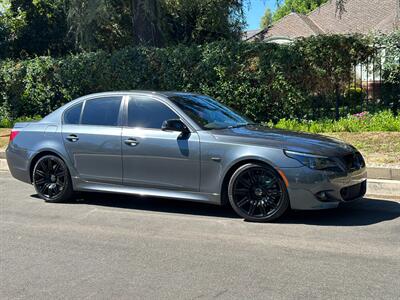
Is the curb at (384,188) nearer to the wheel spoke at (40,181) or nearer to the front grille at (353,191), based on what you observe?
the front grille at (353,191)

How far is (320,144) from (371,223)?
107cm

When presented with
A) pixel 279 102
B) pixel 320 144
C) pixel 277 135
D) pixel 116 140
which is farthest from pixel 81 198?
pixel 279 102

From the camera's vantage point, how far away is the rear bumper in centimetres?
787

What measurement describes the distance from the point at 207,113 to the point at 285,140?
4.14ft

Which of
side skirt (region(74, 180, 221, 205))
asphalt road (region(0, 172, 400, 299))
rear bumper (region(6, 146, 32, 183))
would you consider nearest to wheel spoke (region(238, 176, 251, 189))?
side skirt (region(74, 180, 221, 205))

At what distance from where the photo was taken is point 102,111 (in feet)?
24.5

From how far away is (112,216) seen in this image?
22.9 feet

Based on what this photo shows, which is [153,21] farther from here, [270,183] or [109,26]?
[270,183]

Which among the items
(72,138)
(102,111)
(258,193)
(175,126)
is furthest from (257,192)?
(72,138)

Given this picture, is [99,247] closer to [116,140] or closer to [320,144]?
[116,140]

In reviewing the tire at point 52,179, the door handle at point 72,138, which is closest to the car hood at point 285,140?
the door handle at point 72,138

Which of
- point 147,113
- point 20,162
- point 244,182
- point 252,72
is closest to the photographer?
point 244,182

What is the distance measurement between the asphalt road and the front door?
47cm

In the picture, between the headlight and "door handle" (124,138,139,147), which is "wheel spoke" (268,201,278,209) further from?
"door handle" (124,138,139,147)
